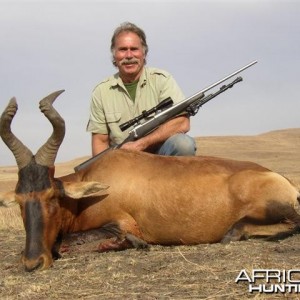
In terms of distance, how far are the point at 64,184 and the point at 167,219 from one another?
1.17 m

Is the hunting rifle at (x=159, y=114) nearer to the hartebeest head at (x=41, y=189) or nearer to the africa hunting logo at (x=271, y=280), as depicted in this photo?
the hartebeest head at (x=41, y=189)

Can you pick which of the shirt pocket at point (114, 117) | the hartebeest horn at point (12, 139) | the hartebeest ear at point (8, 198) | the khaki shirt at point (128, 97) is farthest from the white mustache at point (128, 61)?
the hartebeest ear at point (8, 198)

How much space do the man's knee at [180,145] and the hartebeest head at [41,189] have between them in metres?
1.91

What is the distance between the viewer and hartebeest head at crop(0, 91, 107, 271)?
5.66m

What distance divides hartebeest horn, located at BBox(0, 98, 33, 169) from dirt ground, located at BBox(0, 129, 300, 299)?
3.45 feet

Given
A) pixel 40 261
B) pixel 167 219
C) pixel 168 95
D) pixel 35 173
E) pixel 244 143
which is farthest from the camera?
pixel 244 143

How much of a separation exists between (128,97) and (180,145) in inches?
50.1

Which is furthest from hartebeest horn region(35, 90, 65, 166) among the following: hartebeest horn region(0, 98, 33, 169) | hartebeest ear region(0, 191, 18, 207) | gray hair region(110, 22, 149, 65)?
gray hair region(110, 22, 149, 65)

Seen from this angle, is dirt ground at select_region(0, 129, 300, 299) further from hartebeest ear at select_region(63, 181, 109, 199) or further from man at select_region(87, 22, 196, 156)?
man at select_region(87, 22, 196, 156)

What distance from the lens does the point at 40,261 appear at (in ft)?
18.2

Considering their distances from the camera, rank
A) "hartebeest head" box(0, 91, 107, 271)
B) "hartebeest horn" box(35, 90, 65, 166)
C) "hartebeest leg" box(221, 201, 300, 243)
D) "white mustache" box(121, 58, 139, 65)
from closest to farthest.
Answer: "hartebeest head" box(0, 91, 107, 271), "hartebeest horn" box(35, 90, 65, 166), "hartebeest leg" box(221, 201, 300, 243), "white mustache" box(121, 58, 139, 65)

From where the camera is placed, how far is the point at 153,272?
4.93 meters

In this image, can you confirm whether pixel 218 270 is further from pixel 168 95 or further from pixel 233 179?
pixel 168 95

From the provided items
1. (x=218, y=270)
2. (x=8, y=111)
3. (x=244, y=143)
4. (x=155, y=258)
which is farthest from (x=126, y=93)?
(x=244, y=143)
